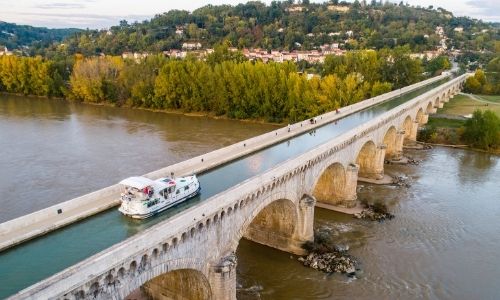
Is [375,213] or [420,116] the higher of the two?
[420,116]

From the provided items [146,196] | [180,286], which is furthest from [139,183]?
[180,286]

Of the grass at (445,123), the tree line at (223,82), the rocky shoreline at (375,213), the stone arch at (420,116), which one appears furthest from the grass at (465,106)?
the rocky shoreline at (375,213)

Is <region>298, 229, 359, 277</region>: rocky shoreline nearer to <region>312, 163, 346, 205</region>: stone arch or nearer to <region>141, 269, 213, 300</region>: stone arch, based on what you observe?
<region>312, 163, 346, 205</region>: stone arch

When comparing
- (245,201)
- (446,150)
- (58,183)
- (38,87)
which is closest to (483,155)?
(446,150)

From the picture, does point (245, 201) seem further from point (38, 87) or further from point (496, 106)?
point (38, 87)

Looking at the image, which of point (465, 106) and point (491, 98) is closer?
point (465, 106)

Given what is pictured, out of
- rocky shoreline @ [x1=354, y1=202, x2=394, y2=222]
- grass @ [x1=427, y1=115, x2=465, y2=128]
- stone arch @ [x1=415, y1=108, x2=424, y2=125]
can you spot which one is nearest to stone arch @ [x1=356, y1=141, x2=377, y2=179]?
rocky shoreline @ [x1=354, y1=202, x2=394, y2=222]

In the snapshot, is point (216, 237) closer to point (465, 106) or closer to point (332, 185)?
point (332, 185)

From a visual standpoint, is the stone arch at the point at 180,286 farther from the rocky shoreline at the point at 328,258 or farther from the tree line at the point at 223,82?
the tree line at the point at 223,82

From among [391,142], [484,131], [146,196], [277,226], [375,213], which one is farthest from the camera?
[484,131]
